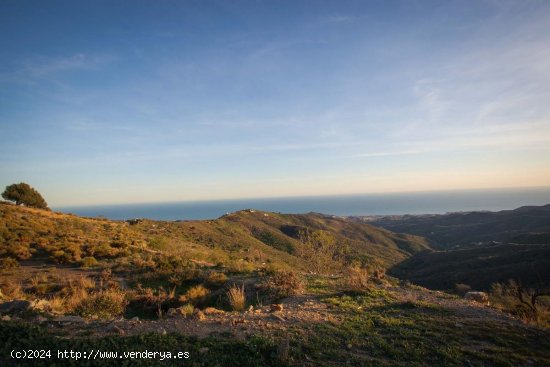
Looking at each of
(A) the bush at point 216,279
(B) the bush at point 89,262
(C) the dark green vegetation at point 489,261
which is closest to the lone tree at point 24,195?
(B) the bush at point 89,262

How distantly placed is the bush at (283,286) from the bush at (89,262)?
936cm

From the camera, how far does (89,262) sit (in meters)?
15.8

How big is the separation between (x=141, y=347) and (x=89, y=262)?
12600mm

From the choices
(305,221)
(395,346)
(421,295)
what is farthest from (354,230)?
(395,346)

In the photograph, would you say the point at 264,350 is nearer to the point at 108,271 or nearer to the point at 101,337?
the point at 101,337

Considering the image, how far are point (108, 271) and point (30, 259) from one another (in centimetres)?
611

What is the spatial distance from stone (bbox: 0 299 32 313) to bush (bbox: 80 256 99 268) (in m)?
7.76

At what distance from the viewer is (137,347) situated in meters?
5.38

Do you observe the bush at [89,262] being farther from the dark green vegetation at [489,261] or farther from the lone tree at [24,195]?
the lone tree at [24,195]

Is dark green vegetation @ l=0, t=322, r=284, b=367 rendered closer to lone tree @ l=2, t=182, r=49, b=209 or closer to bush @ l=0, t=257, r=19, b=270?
bush @ l=0, t=257, r=19, b=270

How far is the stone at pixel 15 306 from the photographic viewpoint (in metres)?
7.64

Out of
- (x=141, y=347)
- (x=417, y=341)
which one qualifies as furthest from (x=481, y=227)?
(x=141, y=347)

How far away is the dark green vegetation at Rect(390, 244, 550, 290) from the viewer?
132 ft

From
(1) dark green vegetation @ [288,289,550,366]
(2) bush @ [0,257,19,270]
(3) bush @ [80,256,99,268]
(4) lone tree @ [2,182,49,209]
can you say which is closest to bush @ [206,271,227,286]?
(1) dark green vegetation @ [288,289,550,366]
